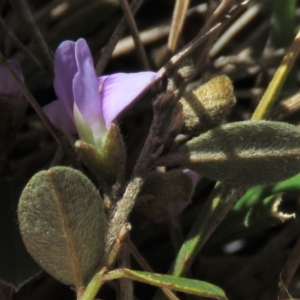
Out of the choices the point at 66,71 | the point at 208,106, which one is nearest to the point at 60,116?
the point at 66,71

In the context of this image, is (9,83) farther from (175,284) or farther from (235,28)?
(235,28)

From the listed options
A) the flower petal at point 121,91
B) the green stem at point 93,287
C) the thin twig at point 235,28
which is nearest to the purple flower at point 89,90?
the flower petal at point 121,91

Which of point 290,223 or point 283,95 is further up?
point 283,95

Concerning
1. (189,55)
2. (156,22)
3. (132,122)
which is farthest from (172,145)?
(156,22)

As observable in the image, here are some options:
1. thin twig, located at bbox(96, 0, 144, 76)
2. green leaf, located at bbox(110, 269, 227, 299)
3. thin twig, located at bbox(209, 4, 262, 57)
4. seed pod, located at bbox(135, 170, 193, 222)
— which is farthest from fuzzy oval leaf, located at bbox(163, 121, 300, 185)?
thin twig, located at bbox(209, 4, 262, 57)

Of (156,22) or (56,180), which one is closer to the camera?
(56,180)

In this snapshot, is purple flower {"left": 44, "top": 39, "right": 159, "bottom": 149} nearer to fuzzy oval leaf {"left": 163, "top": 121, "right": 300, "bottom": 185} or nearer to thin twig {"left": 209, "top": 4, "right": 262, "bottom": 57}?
fuzzy oval leaf {"left": 163, "top": 121, "right": 300, "bottom": 185}

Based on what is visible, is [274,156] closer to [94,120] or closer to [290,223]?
[94,120]

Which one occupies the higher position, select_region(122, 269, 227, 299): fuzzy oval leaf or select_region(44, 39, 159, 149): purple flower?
select_region(44, 39, 159, 149): purple flower
